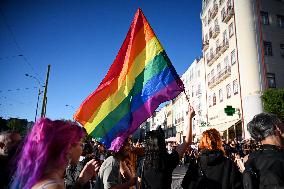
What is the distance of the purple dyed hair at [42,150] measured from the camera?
2.04 m

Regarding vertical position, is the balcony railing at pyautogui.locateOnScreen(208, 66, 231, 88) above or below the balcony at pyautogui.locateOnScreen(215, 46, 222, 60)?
below

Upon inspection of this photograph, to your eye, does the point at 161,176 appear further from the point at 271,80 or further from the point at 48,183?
the point at 271,80

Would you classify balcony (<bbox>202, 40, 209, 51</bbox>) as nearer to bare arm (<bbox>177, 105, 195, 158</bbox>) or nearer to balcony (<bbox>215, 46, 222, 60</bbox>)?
balcony (<bbox>215, 46, 222, 60</bbox>)

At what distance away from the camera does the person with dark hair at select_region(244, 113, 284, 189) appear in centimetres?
278

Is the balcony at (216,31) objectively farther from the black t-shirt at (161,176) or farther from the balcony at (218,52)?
the black t-shirt at (161,176)

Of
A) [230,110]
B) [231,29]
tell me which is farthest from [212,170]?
[231,29]

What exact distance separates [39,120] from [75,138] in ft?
0.95

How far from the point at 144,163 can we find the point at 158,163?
A: 290 millimetres

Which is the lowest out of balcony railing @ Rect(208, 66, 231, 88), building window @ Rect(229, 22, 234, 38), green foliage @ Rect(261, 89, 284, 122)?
green foliage @ Rect(261, 89, 284, 122)

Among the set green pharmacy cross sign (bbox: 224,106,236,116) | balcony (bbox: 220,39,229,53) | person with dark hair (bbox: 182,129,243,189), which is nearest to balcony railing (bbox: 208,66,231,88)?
balcony (bbox: 220,39,229,53)

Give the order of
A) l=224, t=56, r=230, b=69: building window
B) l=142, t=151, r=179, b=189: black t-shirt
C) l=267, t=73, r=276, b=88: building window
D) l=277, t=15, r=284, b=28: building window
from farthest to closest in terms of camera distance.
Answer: l=224, t=56, r=230, b=69: building window
l=277, t=15, r=284, b=28: building window
l=267, t=73, r=276, b=88: building window
l=142, t=151, r=179, b=189: black t-shirt

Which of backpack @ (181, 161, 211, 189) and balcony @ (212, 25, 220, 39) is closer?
backpack @ (181, 161, 211, 189)

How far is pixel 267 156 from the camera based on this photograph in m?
2.98

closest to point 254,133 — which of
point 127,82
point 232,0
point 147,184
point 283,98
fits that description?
point 147,184
